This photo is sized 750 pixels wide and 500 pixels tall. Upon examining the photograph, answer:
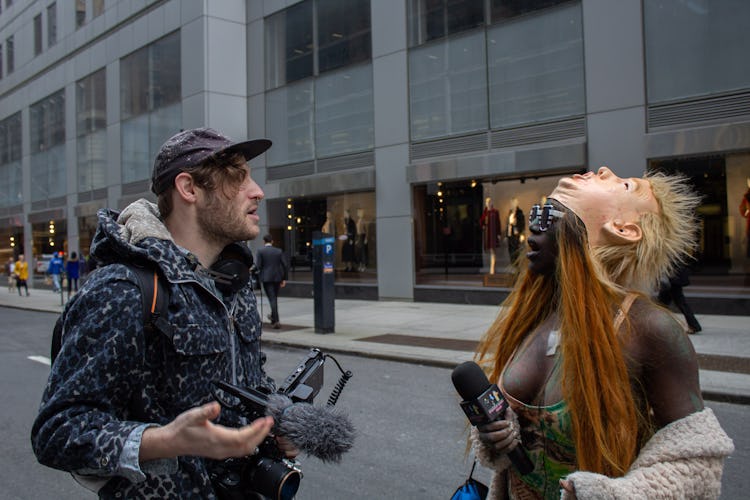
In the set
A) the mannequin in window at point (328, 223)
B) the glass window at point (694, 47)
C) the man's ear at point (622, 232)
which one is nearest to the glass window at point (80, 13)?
the mannequin in window at point (328, 223)

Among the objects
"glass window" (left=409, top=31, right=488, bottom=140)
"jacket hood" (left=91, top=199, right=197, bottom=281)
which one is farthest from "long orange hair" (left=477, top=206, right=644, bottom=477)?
"glass window" (left=409, top=31, right=488, bottom=140)

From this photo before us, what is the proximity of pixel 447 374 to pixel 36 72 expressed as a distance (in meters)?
32.0

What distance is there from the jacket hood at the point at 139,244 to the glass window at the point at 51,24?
109ft

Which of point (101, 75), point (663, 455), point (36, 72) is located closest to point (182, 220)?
point (663, 455)

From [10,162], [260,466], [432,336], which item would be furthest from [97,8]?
[260,466]

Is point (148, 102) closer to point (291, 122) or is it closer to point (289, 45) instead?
point (289, 45)

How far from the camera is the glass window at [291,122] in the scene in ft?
61.1

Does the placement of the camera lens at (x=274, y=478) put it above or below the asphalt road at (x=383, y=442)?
above

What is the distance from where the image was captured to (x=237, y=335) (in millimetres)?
1889

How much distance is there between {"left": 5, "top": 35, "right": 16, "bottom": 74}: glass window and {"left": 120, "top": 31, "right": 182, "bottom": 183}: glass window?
14.7 m

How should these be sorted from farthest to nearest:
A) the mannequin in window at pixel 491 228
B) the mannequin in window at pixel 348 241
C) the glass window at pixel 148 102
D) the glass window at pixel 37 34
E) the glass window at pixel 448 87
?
the glass window at pixel 37 34 → the glass window at pixel 148 102 → the mannequin in window at pixel 348 241 → the mannequin in window at pixel 491 228 → the glass window at pixel 448 87

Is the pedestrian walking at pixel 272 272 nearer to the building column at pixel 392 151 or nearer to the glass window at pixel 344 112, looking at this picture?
the building column at pixel 392 151

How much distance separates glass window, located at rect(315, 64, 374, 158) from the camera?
55.9 feet

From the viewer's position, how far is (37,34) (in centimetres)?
3102
